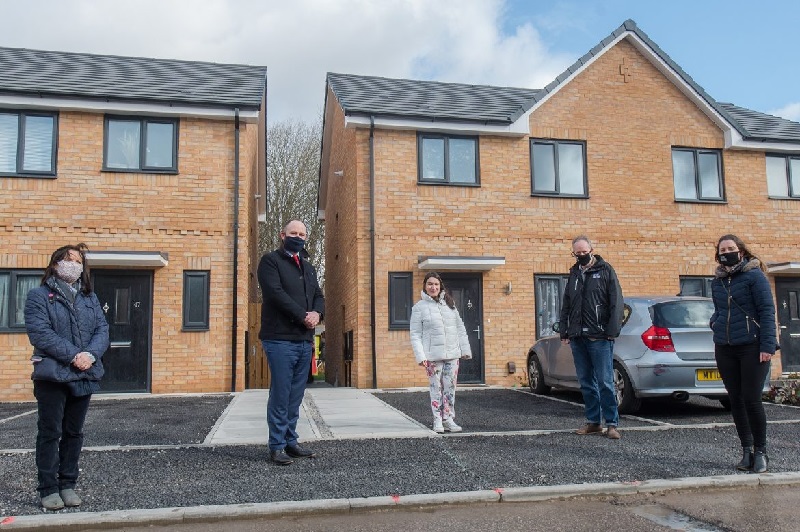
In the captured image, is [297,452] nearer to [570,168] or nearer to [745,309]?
[745,309]

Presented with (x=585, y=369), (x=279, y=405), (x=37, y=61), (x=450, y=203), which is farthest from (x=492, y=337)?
(x=37, y=61)

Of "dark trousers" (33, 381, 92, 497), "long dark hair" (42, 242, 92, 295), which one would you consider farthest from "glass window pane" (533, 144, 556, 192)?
"dark trousers" (33, 381, 92, 497)

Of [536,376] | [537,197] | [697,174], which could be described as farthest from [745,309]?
[697,174]

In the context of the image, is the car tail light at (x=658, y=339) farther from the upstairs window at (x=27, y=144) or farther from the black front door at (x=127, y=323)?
the upstairs window at (x=27, y=144)

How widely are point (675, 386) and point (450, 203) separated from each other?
6.49 metres

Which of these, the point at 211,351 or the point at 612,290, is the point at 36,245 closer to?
the point at 211,351

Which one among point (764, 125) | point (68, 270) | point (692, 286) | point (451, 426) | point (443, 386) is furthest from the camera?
point (764, 125)

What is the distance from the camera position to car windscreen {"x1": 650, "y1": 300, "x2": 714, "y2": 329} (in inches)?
320

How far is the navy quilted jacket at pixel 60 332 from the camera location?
4.21 metres

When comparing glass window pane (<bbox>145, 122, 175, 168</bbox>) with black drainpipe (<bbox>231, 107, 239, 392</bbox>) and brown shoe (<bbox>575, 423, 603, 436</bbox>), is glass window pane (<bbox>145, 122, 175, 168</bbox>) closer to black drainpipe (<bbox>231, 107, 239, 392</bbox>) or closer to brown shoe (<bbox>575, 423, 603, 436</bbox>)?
black drainpipe (<bbox>231, 107, 239, 392</bbox>)

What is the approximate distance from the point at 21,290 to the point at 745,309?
11.1 m

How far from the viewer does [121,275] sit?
39.9 feet

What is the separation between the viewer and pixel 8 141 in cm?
1216

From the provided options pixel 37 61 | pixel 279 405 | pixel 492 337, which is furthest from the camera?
pixel 37 61
